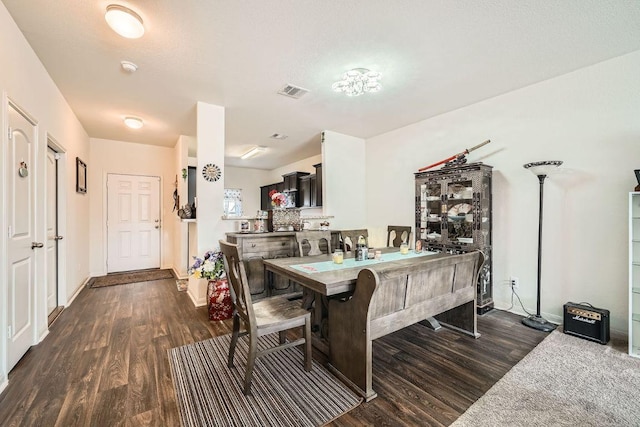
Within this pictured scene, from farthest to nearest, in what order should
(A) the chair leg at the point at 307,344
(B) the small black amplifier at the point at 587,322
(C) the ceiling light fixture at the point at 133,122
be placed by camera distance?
(C) the ceiling light fixture at the point at 133,122 < (B) the small black amplifier at the point at 587,322 < (A) the chair leg at the point at 307,344

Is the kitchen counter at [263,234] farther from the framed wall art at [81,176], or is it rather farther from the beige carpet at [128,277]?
the framed wall art at [81,176]

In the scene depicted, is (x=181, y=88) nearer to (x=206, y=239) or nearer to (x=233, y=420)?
(x=206, y=239)

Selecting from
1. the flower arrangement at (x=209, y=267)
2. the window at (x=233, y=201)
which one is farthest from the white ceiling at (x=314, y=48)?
the window at (x=233, y=201)

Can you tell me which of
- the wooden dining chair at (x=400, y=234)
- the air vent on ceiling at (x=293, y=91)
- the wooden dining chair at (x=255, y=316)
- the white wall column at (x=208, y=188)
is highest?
the air vent on ceiling at (x=293, y=91)

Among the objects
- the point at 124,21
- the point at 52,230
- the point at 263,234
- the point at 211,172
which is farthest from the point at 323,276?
the point at 52,230

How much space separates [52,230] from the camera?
11.3 ft

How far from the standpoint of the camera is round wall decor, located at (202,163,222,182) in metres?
3.69

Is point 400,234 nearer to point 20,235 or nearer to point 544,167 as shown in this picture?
point 544,167

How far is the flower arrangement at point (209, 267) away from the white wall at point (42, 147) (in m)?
1.40

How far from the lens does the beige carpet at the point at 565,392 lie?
5.33ft

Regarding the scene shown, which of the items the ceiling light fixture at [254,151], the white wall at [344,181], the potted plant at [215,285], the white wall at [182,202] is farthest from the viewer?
the ceiling light fixture at [254,151]

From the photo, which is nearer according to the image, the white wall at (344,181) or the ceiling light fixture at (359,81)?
the ceiling light fixture at (359,81)

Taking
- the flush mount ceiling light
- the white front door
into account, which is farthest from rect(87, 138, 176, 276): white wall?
the flush mount ceiling light

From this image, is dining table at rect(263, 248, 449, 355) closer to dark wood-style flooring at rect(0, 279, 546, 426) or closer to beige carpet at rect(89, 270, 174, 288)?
dark wood-style flooring at rect(0, 279, 546, 426)
